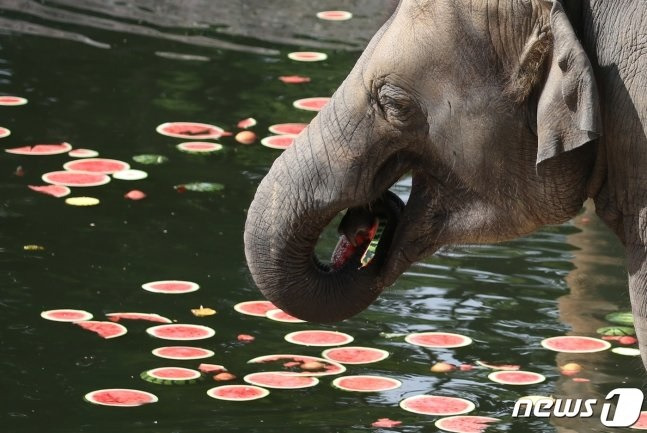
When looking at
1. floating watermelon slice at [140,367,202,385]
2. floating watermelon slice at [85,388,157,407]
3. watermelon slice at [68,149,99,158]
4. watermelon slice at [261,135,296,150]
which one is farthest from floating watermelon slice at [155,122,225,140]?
floating watermelon slice at [85,388,157,407]

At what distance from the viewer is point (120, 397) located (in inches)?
204

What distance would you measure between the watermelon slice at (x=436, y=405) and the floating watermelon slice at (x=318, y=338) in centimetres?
57

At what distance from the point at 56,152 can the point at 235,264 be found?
4.79 feet

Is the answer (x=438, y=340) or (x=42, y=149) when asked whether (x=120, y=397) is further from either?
(x=42, y=149)

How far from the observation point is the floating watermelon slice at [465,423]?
16.6 feet

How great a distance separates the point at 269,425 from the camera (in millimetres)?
5043

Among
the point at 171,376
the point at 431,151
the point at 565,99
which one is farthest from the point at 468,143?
the point at 171,376

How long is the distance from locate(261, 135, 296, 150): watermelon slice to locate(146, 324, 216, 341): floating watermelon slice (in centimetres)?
220

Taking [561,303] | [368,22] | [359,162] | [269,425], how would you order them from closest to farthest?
[359,162], [269,425], [561,303], [368,22]

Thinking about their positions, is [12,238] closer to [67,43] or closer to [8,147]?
[8,147]

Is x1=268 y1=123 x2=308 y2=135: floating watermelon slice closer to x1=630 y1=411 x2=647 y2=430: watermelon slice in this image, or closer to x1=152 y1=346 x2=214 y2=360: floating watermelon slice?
x1=152 y1=346 x2=214 y2=360: floating watermelon slice

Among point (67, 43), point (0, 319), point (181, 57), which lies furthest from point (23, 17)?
point (0, 319)

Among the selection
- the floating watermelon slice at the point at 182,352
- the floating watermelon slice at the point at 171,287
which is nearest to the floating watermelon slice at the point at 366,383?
the floating watermelon slice at the point at 182,352

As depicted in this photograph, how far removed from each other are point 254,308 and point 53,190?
155cm
